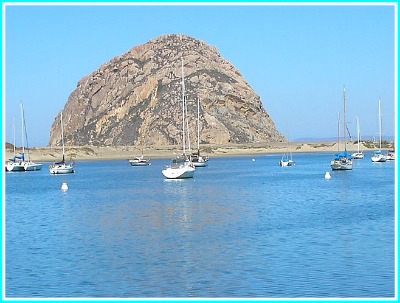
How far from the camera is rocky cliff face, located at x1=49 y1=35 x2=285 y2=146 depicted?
137125 mm

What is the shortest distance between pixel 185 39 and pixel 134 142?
36898mm

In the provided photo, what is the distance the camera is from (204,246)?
23.1 meters

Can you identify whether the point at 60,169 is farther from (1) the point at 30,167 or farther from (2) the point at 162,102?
(2) the point at 162,102

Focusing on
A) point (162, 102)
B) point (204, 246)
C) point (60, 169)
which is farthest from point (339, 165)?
point (162, 102)

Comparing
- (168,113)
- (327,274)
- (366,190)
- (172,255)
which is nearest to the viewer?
(327,274)

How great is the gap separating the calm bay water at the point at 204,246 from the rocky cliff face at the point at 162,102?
304 feet

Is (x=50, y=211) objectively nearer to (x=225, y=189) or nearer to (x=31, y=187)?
(x=225, y=189)

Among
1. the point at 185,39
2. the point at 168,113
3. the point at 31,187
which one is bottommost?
the point at 31,187

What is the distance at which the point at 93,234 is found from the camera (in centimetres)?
2689

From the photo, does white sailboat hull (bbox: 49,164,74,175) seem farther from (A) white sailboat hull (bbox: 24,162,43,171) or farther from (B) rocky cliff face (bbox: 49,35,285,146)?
(B) rocky cliff face (bbox: 49,35,285,146)

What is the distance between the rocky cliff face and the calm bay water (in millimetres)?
92705

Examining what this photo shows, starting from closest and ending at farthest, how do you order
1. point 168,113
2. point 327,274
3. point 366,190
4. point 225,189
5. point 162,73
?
point 327,274 < point 366,190 < point 225,189 < point 168,113 < point 162,73

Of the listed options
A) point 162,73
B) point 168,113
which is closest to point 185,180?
point 168,113

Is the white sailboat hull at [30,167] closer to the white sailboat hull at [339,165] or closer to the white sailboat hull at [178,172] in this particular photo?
the white sailboat hull at [178,172]
